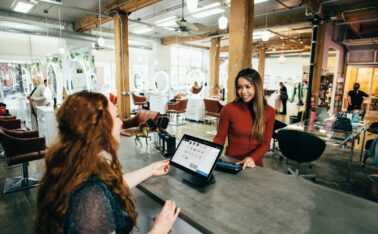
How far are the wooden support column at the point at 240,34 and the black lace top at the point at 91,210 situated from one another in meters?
2.85

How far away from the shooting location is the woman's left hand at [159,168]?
148cm

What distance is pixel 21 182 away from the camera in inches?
130

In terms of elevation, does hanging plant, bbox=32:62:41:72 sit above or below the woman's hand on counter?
above

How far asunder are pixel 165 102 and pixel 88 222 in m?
7.53

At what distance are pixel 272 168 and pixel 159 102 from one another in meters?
5.21

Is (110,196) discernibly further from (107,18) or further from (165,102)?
(165,102)

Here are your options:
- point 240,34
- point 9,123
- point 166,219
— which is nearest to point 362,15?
point 240,34

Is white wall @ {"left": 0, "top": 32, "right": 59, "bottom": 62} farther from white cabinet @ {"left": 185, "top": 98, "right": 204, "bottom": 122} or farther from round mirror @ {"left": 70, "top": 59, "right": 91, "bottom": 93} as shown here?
white cabinet @ {"left": 185, "top": 98, "right": 204, "bottom": 122}

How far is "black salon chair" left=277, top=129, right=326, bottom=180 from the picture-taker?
3.05 metres

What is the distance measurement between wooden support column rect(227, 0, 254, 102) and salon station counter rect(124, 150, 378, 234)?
6.96 feet

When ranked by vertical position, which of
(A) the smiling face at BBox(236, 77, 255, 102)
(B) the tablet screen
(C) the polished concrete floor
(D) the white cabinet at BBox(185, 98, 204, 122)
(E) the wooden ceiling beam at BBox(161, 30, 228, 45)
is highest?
(E) the wooden ceiling beam at BBox(161, 30, 228, 45)

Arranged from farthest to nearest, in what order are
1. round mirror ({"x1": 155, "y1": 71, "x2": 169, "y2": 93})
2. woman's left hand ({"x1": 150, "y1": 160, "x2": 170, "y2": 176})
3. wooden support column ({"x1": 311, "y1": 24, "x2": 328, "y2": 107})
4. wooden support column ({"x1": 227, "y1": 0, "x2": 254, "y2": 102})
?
round mirror ({"x1": 155, "y1": 71, "x2": 169, "y2": 93}) < wooden support column ({"x1": 311, "y1": 24, "x2": 328, "y2": 107}) < wooden support column ({"x1": 227, "y1": 0, "x2": 254, "y2": 102}) < woman's left hand ({"x1": 150, "y1": 160, "x2": 170, "y2": 176})

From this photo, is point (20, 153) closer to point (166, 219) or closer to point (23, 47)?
point (166, 219)

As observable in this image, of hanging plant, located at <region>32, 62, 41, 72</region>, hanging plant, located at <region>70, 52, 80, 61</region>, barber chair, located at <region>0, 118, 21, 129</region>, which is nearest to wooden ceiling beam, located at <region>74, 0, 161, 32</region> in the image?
hanging plant, located at <region>70, 52, 80, 61</region>
